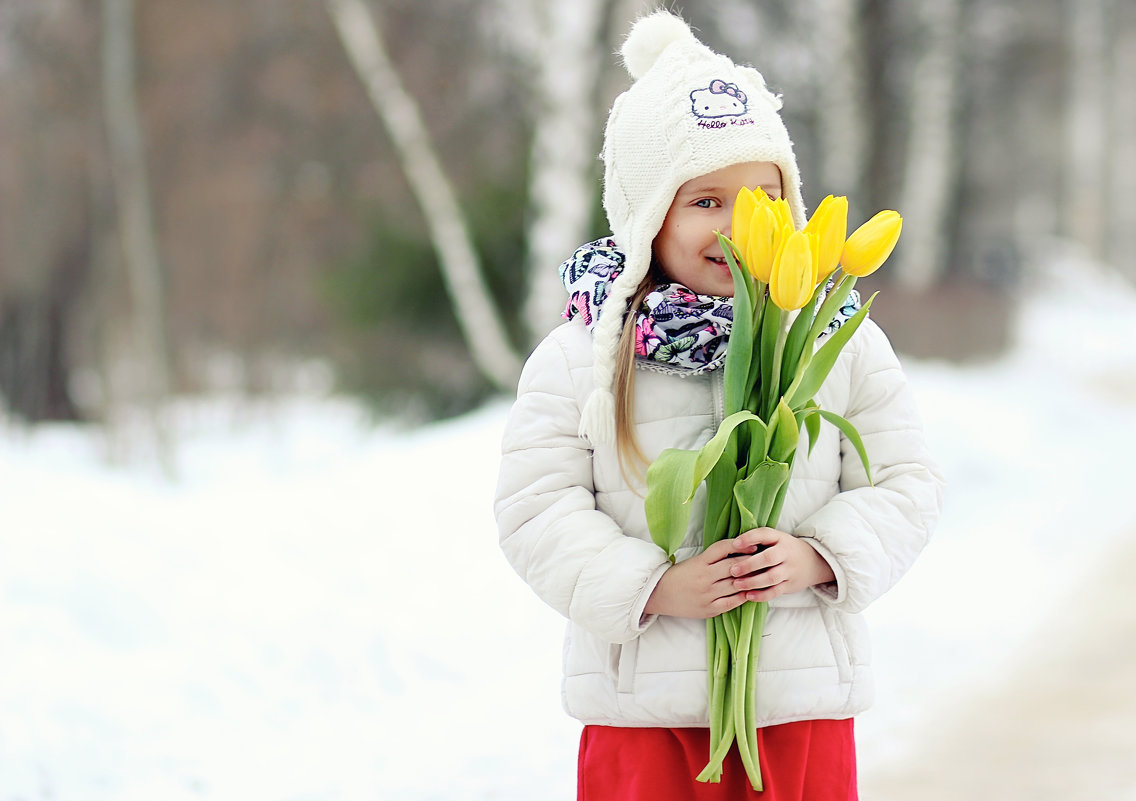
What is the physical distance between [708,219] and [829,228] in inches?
8.9

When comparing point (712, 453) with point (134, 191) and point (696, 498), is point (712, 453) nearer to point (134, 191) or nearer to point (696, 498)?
point (696, 498)

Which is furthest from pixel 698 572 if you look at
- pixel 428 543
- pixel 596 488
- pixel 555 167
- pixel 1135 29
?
pixel 1135 29

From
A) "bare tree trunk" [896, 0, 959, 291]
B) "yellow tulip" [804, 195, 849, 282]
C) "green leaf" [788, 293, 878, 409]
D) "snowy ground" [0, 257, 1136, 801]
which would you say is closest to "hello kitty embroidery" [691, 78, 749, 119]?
"yellow tulip" [804, 195, 849, 282]

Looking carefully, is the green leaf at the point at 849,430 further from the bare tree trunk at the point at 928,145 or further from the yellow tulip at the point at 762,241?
the bare tree trunk at the point at 928,145

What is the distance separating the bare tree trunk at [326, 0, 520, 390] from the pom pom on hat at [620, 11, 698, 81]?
20.3 ft

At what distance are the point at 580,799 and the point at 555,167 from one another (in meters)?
5.95

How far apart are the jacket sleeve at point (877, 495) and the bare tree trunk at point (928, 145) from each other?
36.0ft

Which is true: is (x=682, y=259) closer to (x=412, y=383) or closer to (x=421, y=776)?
(x=421, y=776)

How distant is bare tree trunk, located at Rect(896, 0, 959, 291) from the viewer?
12.5m

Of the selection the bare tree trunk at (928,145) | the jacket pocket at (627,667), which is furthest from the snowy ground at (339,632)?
the bare tree trunk at (928,145)

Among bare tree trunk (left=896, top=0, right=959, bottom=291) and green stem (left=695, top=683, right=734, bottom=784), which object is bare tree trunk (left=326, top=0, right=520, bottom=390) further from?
green stem (left=695, top=683, right=734, bottom=784)

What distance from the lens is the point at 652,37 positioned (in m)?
1.87

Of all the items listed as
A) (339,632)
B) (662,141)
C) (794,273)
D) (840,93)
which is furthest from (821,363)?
(840,93)

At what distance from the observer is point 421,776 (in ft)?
10.3
